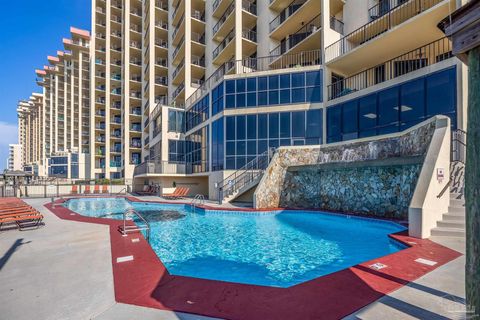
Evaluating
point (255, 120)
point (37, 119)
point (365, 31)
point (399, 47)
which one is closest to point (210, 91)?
point (255, 120)

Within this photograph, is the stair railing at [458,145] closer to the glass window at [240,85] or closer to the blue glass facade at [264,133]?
the blue glass facade at [264,133]

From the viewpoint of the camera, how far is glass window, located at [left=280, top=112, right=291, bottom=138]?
19391 millimetres

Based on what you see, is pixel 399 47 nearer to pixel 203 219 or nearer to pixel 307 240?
pixel 307 240

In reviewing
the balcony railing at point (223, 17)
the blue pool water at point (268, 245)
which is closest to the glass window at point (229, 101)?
the blue pool water at point (268, 245)

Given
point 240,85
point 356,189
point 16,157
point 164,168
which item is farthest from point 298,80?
point 16,157

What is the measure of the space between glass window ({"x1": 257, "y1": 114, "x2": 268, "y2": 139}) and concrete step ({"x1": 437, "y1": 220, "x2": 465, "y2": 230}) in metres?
13.3

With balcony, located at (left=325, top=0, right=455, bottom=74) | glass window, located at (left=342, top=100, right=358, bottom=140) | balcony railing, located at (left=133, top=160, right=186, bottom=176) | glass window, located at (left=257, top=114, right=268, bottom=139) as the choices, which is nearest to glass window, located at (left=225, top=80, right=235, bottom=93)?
glass window, located at (left=257, top=114, right=268, bottom=139)

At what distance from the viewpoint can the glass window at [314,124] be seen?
62.0 feet

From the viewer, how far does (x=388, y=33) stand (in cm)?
1502

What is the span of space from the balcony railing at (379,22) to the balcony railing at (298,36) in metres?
2.64

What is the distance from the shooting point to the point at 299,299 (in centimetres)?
396

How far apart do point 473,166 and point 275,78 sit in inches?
744

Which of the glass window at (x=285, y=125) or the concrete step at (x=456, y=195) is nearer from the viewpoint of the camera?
the concrete step at (x=456, y=195)

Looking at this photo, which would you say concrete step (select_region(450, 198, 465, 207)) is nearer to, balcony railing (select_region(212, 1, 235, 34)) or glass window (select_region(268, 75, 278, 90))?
glass window (select_region(268, 75, 278, 90))
